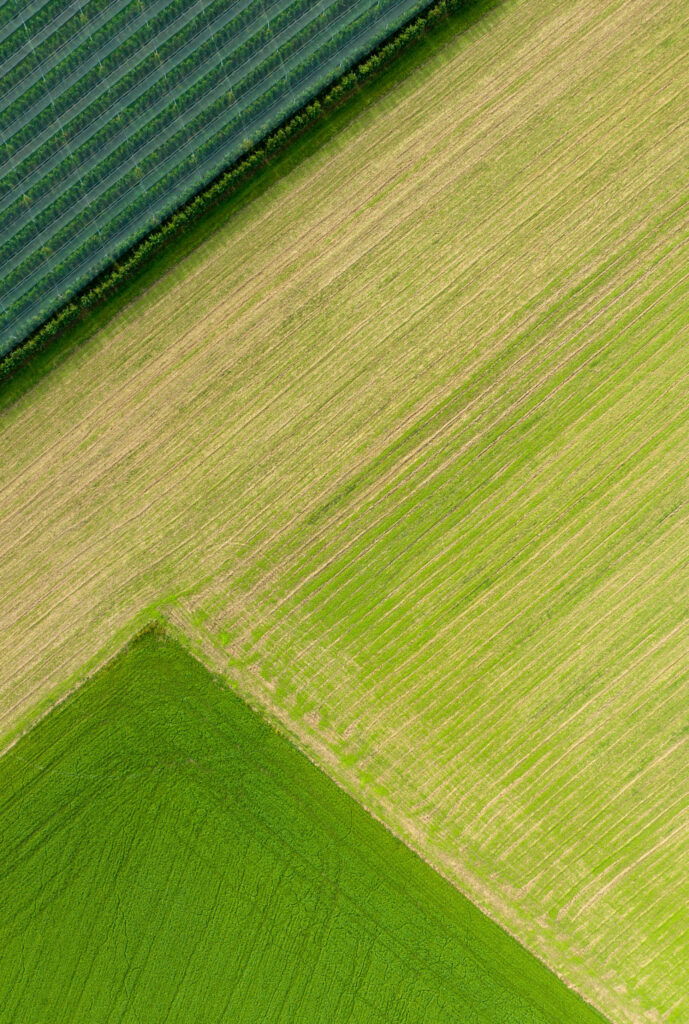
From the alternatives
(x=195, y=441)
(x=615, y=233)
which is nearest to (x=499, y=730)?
(x=195, y=441)

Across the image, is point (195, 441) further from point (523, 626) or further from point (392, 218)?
point (523, 626)

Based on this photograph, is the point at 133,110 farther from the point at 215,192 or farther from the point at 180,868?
the point at 180,868

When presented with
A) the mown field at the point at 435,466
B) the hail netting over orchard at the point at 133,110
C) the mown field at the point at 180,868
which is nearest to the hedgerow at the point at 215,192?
the hail netting over orchard at the point at 133,110

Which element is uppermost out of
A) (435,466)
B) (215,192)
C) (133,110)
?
(133,110)

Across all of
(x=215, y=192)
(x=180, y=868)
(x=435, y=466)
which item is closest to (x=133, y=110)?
(x=215, y=192)

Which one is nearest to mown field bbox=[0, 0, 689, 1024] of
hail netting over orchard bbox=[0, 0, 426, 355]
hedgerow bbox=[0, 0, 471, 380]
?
hedgerow bbox=[0, 0, 471, 380]
